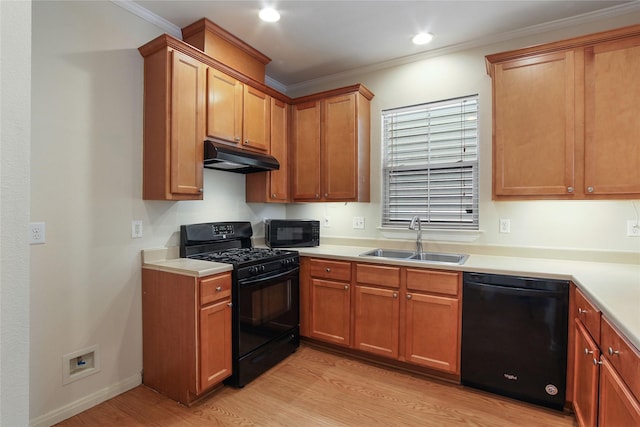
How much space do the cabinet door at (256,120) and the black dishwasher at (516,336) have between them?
2.11 metres

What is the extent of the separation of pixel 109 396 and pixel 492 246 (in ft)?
10.3

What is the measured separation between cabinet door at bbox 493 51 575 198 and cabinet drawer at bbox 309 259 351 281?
52.8 inches

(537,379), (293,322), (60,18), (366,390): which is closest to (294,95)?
(60,18)

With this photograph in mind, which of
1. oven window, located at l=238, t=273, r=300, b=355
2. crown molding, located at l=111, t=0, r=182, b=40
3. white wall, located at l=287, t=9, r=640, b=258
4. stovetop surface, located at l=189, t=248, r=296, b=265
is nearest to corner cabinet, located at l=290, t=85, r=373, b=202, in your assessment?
white wall, located at l=287, t=9, r=640, b=258

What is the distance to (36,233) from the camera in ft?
6.10

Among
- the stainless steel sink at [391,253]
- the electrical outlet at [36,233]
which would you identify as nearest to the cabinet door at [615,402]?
the stainless steel sink at [391,253]

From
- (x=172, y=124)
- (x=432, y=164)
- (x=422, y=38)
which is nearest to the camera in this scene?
(x=172, y=124)

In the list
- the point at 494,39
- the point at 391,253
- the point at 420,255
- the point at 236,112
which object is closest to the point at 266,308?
the point at 391,253

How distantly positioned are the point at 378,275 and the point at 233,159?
4.99 feet

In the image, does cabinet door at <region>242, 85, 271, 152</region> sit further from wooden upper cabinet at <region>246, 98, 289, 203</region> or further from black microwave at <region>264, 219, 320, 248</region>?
black microwave at <region>264, 219, 320, 248</region>

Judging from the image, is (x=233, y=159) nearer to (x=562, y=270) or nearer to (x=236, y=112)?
(x=236, y=112)

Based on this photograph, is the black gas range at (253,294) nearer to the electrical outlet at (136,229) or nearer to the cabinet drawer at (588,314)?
the electrical outlet at (136,229)

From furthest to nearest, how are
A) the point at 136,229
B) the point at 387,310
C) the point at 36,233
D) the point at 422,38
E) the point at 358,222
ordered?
1. the point at 358,222
2. the point at 422,38
3. the point at 387,310
4. the point at 136,229
5. the point at 36,233

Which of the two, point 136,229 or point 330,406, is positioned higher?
point 136,229
